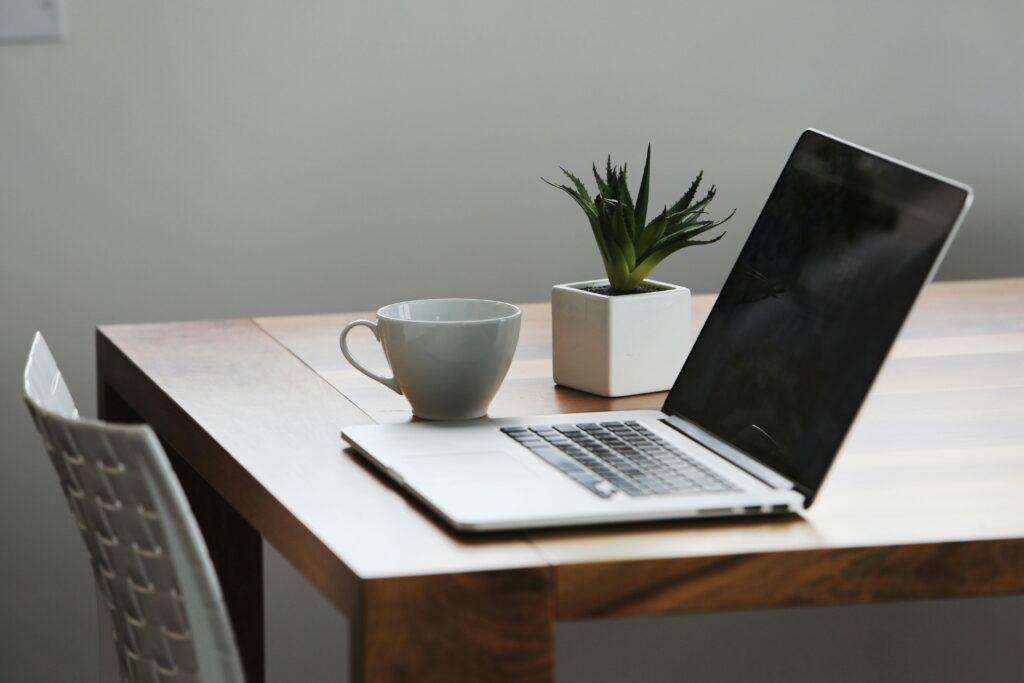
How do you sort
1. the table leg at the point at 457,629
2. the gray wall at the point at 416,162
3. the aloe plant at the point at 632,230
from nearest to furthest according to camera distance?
the table leg at the point at 457,629, the aloe plant at the point at 632,230, the gray wall at the point at 416,162

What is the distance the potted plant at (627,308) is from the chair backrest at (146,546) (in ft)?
1.48

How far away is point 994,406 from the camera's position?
1.15 meters

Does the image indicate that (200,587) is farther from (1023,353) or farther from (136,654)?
(1023,353)

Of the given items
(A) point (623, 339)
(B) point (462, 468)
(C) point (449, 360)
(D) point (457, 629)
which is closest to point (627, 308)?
(A) point (623, 339)

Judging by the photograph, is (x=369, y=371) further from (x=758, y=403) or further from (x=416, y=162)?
(x=416, y=162)

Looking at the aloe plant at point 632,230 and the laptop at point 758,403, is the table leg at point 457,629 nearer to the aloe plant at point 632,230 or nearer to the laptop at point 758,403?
the laptop at point 758,403

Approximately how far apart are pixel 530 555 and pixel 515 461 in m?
0.18

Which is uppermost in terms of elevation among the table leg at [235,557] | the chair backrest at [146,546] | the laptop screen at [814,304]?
the laptop screen at [814,304]

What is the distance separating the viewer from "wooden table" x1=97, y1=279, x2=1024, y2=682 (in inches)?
29.6

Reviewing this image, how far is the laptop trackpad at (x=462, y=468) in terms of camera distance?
0.90 metres

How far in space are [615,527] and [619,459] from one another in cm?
12

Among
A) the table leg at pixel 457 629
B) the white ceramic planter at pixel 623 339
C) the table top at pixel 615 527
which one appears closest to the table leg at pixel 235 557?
the table top at pixel 615 527

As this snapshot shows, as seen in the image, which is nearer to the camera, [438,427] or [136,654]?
[136,654]

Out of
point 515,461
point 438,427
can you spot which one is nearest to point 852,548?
point 515,461
